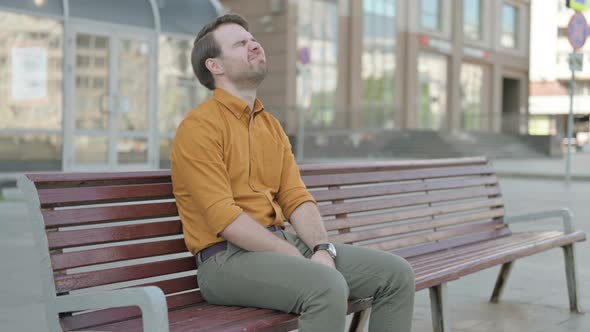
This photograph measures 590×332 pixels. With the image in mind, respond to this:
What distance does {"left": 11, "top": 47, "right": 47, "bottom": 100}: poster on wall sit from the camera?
48.1 feet

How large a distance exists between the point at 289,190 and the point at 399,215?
1.25 meters

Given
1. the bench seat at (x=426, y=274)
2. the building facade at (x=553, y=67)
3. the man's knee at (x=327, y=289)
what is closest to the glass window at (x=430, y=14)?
the building facade at (x=553, y=67)

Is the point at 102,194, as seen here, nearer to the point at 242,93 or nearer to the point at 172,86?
the point at 242,93

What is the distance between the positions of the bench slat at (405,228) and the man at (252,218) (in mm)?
710

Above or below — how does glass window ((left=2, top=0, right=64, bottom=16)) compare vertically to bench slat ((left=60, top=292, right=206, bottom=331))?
above

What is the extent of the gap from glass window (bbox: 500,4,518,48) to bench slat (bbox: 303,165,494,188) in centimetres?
4695

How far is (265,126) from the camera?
132 inches

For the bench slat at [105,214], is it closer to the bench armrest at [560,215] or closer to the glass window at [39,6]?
the bench armrest at [560,215]

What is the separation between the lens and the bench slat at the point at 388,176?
Answer: 13.4 feet

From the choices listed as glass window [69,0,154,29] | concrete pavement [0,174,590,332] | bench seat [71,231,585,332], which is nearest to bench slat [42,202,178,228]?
bench seat [71,231,585,332]

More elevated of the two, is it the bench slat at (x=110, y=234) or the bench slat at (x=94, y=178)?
the bench slat at (x=94, y=178)

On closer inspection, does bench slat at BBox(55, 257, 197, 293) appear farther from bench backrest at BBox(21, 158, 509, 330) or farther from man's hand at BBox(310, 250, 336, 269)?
man's hand at BBox(310, 250, 336, 269)

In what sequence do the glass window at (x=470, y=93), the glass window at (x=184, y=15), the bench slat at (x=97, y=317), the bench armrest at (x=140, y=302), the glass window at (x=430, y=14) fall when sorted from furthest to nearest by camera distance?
the glass window at (x=470, y=93) → the glass window at (x=430, y=14) → the glass window at (x=184, y=15) → the bench slat at (x=97, y=317) → the bench armrest at (x=140, y=302)

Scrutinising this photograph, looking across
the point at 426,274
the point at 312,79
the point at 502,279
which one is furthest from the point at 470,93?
the point at 426,274
